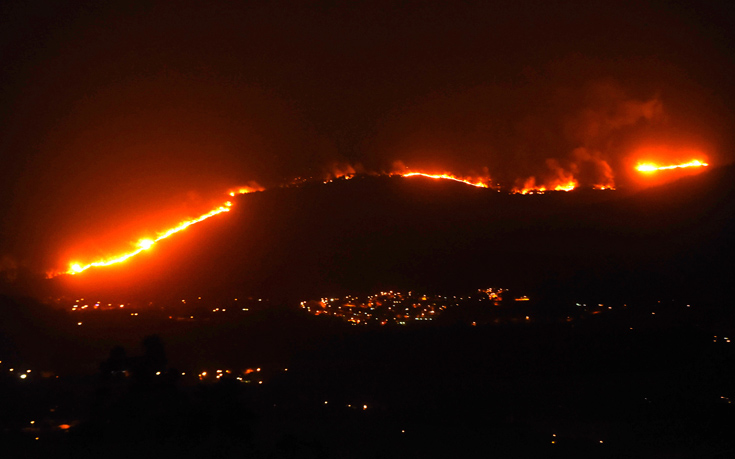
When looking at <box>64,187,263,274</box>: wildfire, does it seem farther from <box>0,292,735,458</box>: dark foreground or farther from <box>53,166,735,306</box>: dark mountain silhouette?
<box>0,292,735,458</box>: dark foreground

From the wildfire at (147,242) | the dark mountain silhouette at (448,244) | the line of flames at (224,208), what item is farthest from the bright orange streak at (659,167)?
the wildfire at (147,242)

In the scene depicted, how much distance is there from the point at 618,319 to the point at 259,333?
829 cm

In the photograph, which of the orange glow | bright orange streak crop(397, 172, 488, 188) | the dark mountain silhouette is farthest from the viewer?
bright orange streak crop(397, 172, 488, 188)

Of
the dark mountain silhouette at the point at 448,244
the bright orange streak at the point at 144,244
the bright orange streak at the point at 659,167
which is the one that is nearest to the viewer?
the dark mountain silhouette at the point at 448,244

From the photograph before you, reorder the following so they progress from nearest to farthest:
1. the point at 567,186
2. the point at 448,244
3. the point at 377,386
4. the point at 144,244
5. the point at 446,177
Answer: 1. the point at 377,386
2. the point at 448,244
3. the point at 144,244
4. the point at 567,186
5. the point at 446,177

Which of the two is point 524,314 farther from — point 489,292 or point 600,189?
point 600,189

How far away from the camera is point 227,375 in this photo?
12789mm

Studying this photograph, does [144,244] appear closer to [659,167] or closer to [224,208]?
[224,208]

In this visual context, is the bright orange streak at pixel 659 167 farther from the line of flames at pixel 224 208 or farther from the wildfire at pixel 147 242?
the wildfire at pixel 147 242

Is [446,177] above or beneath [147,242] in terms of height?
above

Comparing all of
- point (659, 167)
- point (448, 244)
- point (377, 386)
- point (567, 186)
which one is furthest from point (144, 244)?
point (659, 167)

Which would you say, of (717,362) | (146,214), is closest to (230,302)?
(146,214)

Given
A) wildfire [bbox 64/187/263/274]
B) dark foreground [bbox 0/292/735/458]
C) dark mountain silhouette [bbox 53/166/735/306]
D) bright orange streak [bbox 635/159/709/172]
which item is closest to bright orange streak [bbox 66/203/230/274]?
wildfire [bbox 64/187/263/274]

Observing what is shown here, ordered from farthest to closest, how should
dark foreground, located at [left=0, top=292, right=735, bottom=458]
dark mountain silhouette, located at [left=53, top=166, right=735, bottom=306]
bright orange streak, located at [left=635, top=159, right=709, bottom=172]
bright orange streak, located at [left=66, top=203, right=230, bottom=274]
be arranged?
1. bright orange streak, located at [left=635, top=159, right=709, bottom=172]
2. bright orange streak, located at [left=66, top=203, right=230, bottom=274]
3. dark mountain silhouette, located at [left=53, top=166, right=735, bottom=306]
4. dark foreground, located at [left=0, top=292, right=735, bottom=458]
